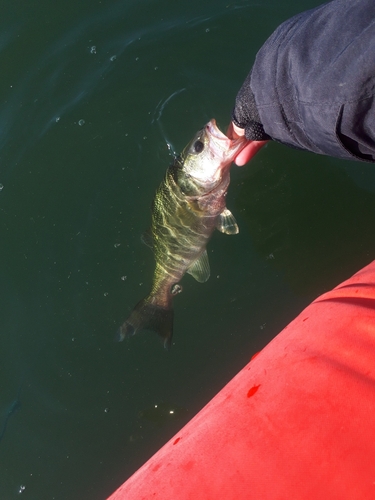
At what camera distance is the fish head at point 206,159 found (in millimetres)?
3059

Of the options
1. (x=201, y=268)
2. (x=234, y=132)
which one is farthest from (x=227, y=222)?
(x=234, y=132)

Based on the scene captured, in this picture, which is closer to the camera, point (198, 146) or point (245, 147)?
point (245, 147)

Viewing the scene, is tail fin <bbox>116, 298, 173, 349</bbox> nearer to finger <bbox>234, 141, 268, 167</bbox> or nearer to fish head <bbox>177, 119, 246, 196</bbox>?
fish head <bbox>177, 119, 246, 196</bbox>

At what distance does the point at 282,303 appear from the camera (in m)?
4.14

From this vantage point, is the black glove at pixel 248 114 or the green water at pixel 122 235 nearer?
the black glove at pixel 248 114

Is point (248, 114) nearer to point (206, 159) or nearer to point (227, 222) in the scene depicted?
point (206, 159)

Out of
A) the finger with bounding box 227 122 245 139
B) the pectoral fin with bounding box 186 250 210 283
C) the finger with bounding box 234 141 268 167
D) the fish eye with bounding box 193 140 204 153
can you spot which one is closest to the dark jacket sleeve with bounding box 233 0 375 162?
the finger with bounding box 227 122 245 139

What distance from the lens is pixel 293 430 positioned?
1520mm

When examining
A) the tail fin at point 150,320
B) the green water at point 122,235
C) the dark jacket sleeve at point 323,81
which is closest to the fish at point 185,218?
the tail fin at point 150,320

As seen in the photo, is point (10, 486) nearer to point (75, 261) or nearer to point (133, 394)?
point (133, 394)

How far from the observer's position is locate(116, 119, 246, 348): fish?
3.18 meters

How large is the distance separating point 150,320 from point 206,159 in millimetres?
1491

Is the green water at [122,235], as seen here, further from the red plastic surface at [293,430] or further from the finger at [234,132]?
the red plastic surface at [293,430]

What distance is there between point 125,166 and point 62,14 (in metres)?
2.15
